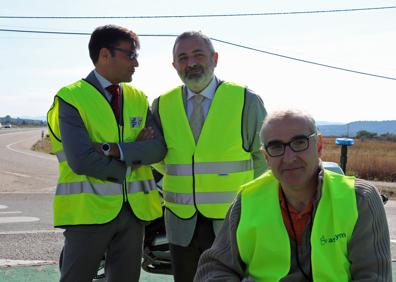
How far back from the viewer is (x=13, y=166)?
21344 mm

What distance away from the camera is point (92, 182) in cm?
308

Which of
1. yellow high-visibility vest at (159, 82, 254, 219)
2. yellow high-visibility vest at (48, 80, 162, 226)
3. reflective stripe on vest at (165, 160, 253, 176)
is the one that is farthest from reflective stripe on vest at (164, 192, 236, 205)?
yellow high-visibility vest at (48, 80, 162, 226)

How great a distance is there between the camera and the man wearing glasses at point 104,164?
300cm

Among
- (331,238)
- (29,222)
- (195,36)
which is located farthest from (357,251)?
(29,222)

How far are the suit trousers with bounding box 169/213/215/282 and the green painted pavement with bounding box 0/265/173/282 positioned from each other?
1957 millimetres

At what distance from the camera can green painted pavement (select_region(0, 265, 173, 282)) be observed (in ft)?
17.3

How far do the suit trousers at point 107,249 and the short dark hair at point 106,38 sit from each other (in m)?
0.88

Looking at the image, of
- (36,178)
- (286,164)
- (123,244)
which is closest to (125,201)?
(123,244)

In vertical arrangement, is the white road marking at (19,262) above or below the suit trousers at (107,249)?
below

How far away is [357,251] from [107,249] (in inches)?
59.3

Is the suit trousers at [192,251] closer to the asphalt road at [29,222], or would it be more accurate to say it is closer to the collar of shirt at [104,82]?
the collar of shirt at [104,82]

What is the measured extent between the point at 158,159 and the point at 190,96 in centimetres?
45

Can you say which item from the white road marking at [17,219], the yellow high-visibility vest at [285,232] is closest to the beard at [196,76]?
the yellow high-visibility vest at [285,232]

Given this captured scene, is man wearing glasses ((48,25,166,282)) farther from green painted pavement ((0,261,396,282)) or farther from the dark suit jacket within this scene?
green painted pavement ((0,261,396,282))
